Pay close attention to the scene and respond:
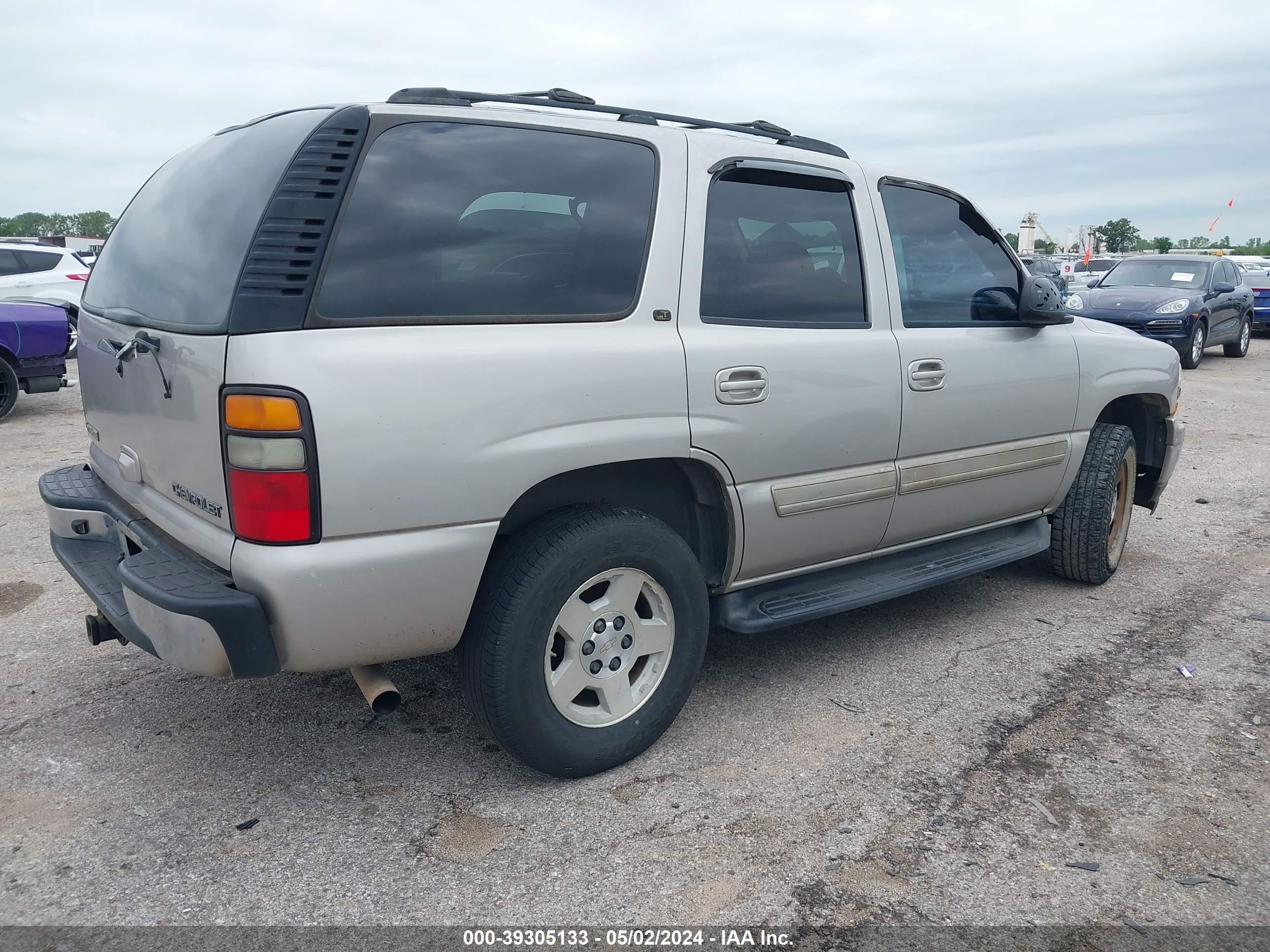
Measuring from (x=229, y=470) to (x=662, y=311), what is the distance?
4.23 ft

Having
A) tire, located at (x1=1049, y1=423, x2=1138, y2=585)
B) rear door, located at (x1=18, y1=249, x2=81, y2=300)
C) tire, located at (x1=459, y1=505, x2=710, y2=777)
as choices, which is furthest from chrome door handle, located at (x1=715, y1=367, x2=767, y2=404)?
rear door, located at (x1=18, y1=249, x2=81, y2=300)

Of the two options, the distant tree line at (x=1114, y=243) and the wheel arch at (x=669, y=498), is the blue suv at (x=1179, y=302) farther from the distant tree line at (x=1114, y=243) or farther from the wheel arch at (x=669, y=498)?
the distant tree line at (x=1114, y=243)

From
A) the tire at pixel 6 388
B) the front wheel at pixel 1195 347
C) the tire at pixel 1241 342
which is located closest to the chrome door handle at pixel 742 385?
the tire at pixel 6 388

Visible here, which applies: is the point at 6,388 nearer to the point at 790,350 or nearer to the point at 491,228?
the point at 491,228

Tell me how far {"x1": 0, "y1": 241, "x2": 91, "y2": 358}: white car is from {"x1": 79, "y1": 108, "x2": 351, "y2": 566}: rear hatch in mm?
11871

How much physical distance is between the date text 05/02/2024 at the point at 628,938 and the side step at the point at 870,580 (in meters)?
1.13

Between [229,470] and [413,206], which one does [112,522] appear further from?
[413,206]

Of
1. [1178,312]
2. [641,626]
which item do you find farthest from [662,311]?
[1178,312]

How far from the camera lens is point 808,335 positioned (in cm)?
336

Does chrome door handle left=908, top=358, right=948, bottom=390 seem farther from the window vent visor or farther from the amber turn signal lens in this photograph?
the amber turn signal lens

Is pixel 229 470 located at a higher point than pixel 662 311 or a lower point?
lower

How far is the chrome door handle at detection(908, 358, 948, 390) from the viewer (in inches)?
143

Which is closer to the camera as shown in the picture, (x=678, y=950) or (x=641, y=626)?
(x=678, y=950)

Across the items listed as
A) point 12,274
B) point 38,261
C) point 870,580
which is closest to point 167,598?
point 870,580
